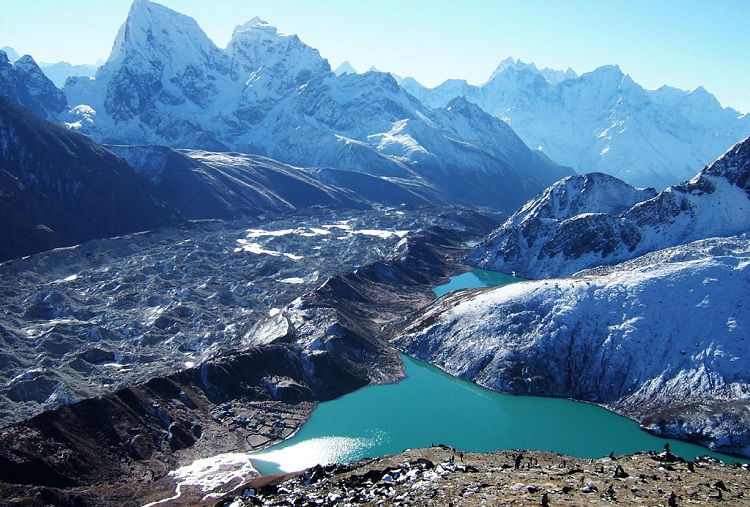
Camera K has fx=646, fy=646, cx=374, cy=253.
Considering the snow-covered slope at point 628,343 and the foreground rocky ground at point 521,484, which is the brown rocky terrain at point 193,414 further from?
the foreground rocky ground at point 521,484

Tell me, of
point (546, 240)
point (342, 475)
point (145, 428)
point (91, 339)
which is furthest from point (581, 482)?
point (546, 240)

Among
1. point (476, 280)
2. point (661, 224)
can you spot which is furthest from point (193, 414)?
point (661, 224)

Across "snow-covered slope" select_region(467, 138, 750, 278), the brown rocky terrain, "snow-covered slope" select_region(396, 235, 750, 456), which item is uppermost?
"snow-covered slope" select_region(467, 138, 750, 278)

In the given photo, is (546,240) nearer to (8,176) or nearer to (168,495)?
(168,495)

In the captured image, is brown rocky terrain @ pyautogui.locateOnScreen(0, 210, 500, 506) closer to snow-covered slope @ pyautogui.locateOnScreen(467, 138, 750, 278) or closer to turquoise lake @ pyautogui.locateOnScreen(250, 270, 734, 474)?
turquoise lake @ pyautogui.locateOnScreen(250, 270, 734, 474)

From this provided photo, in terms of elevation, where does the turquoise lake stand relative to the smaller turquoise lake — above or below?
below

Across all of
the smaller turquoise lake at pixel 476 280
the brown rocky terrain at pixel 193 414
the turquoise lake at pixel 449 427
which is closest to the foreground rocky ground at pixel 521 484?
the turquoise lake at pixel 449 427

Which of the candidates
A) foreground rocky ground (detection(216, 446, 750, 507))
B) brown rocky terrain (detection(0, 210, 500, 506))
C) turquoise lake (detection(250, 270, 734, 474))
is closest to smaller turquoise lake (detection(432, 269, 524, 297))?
brown rocky terrain (detection(0, 210, 500, 506))
